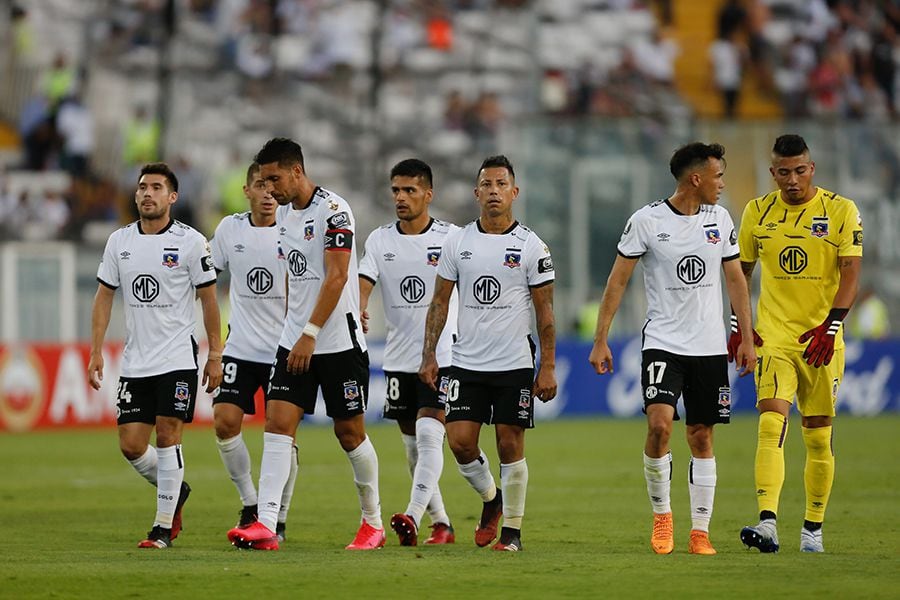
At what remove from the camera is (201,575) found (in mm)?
8805

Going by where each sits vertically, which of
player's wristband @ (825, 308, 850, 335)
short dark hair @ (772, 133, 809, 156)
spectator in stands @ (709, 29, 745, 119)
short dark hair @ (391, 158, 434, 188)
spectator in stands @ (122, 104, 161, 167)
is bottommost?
player's wristband @ (825, 308, 850, 335)

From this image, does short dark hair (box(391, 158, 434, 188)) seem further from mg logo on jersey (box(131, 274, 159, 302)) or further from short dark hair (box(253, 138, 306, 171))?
mg logo on jersey (box(131, 274, 159, 302))

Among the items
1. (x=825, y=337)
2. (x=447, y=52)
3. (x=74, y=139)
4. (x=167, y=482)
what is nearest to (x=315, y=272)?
(x=167, y=482)

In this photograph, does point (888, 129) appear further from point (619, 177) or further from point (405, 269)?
point (405, 269)

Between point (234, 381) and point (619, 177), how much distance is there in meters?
17.8

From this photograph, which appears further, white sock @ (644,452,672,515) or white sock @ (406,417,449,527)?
white sock @ (406,417,449,527)

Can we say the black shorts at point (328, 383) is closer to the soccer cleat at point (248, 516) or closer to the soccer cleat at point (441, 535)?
the soccer cleat at point (441, 535)

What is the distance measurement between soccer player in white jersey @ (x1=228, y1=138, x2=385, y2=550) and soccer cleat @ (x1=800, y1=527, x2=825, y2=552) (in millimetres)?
2790

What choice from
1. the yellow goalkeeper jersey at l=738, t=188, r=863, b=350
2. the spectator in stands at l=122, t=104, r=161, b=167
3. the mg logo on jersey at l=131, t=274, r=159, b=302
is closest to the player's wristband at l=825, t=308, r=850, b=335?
the yellow goalkeeper jersey at l=738, t=188, r=863, b=350

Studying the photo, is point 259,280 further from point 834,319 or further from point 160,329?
point 834,319

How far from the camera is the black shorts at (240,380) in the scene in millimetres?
11641

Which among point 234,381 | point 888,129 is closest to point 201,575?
point 234,381

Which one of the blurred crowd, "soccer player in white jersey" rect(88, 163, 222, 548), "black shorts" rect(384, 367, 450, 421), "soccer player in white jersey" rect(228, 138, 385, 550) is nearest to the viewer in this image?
"soccer player in white jersey" rect(228, 138, 385, 550)

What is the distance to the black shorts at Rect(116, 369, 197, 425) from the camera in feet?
35.3
